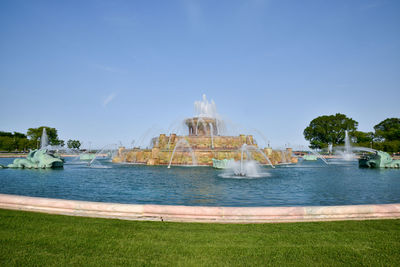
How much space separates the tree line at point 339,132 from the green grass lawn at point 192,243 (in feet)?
297

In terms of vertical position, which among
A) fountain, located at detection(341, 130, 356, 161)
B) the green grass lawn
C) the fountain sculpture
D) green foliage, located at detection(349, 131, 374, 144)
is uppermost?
green foliage, located at detection(349, 131, 374, 144)

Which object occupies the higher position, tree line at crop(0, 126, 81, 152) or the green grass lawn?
tree line at crop(0, 126, 81, 152)

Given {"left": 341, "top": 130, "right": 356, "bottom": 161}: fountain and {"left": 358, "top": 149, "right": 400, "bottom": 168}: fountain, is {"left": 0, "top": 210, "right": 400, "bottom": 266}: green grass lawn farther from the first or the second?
{"left": 341, "top": 130, "right": 356, "bottom": 161}: fountain

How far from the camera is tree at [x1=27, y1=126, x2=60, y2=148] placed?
303 feet

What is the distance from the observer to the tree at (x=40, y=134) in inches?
3632

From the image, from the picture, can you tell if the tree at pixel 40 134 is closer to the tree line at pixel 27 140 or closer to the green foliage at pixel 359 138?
the tree line at pixel 27 140

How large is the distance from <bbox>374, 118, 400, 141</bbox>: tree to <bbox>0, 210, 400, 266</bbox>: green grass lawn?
95033mm

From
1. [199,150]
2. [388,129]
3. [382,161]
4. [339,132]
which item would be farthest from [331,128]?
[199,150]

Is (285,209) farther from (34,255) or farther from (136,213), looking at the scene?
(34,255)

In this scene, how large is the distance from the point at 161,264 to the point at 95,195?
8720 millimetres

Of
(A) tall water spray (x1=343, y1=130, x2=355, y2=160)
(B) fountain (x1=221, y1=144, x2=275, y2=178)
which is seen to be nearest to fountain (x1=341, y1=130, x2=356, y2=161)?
(A) tall water spray (x1=343, y1=130, x2=355, y2=160)

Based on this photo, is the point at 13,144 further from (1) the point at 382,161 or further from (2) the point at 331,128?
(2) the point at 331,128

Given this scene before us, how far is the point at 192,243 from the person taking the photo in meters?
4.99

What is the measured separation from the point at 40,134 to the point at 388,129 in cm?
11459
